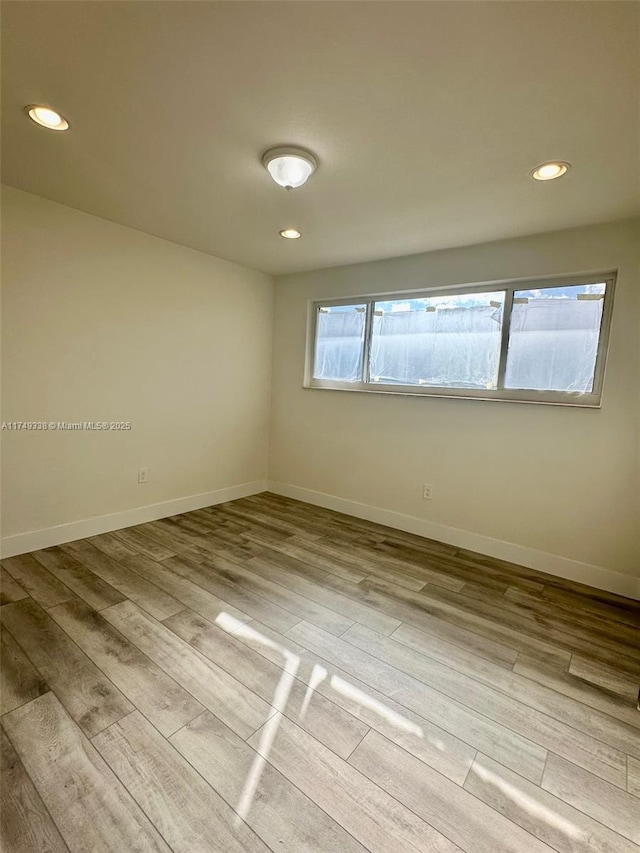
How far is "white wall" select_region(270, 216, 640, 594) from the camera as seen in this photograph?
2.42 m

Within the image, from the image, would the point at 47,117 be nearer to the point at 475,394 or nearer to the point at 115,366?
the point at 115,366

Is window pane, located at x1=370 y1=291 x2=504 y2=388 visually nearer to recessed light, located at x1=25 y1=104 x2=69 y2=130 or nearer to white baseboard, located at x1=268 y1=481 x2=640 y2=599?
white baseboard, located at x1=268 y1=481 x2=640 y2=599

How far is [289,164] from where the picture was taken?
1.80 metres

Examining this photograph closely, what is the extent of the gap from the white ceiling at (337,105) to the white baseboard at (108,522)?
89.2 inches

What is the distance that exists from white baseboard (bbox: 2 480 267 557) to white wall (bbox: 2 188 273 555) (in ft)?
0.04

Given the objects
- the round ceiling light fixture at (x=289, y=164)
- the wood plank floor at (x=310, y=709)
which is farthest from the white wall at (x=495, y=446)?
the round ceiling light fixture at (x=289, y=164)

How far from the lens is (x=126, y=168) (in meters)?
2.02

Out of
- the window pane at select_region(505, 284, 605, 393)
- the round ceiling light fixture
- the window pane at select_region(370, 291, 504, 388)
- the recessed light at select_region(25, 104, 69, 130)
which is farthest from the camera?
the window pane at select_region(370, 291, 504, 388)

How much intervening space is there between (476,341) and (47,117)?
2.84 m

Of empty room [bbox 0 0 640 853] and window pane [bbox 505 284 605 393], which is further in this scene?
window pane [bbox 505 284 605 393]

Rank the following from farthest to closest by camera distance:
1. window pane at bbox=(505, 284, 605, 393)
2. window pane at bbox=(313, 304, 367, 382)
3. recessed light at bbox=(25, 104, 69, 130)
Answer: window pane at bbox=(313, 304, 367, 382)
window pane at bbox=(505, 284, 605, 393)
recessed light at bbox=(25, 104, 69, 130)

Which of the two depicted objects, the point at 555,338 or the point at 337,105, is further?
the point at 555,338

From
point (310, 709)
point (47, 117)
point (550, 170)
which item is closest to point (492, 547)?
point (310, 709)

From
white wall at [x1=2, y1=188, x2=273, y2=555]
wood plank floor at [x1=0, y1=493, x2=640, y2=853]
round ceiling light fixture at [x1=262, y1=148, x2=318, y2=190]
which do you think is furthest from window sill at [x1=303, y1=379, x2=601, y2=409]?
round ceiling light fixture at [x1=262, y1=148, x2=318, y2=190]
